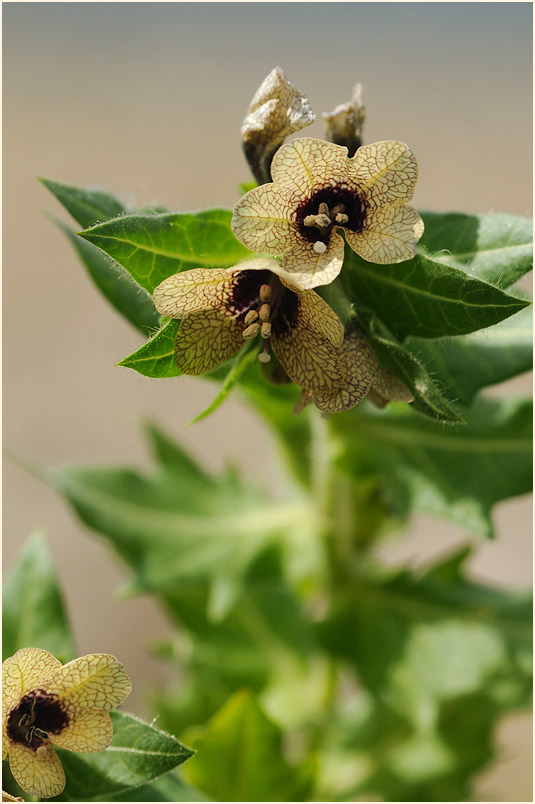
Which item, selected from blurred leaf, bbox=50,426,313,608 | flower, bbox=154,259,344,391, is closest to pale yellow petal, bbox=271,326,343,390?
flower, bbox=154,259,344,391

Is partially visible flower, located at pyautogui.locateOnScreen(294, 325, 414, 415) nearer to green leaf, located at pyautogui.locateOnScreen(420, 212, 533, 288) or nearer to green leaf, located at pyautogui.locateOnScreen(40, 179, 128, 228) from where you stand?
green leaf, located at pyautogui.locateOnScreen(420, 212, 533, 288)

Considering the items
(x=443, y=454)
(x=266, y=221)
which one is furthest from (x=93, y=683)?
(x=443, y=454)

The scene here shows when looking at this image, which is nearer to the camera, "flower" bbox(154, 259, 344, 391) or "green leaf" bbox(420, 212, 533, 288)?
"flower" bbox(154, 259, 344, 391)

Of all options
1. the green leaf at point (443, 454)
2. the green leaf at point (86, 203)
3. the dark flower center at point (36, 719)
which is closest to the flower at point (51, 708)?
the dark flower center at point (36, 719)

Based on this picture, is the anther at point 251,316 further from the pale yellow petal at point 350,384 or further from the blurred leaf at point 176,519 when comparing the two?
the blurred leaf at point 176,519

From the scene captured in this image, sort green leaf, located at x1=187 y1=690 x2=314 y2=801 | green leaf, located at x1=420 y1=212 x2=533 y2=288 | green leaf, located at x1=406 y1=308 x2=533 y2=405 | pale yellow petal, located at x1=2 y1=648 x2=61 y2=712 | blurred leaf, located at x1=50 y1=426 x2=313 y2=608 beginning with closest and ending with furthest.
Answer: pale yellow petal, located at x1=2 y1=648 x2=61 y2=712, green leaf, located at x1=420 y1=212 x2=533 y2=288, green leaf, located at x1=406 y1=308 x2=533 y2=405, green leaf, located at x1=187 y1=690 x2=314 y2=801, blurred leaf, located at x1=50 y1=426 x2=313 y2=608

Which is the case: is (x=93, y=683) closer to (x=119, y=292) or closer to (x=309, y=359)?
(x=309, y=359)
